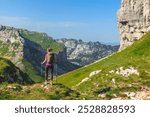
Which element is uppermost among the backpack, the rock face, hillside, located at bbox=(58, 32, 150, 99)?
the rock face

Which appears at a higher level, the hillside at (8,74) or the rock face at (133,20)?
the rock face at (133,20)

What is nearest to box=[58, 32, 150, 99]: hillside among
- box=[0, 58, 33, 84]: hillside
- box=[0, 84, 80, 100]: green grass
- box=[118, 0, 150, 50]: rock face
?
box=[0, 84, 80, 100]: green grass

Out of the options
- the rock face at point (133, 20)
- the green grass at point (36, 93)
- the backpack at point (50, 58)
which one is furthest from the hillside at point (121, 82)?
the rock face at point (133, 20)

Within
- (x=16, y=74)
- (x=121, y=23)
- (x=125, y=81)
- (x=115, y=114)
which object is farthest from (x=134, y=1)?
(x=115, y=114)

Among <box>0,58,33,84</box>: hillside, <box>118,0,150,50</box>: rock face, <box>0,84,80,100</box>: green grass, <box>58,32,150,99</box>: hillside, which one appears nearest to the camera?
<box>0,84,80,100</box>: green grass

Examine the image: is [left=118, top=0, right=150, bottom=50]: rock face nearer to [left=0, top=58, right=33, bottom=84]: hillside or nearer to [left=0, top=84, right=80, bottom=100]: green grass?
[left=0, top=58, right=33, bottom=84]: hillside

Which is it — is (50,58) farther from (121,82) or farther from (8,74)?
(8,74)

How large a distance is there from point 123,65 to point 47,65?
89.1 feet

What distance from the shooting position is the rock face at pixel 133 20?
166750mm

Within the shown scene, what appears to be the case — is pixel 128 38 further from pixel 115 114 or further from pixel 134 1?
pixel 115 114

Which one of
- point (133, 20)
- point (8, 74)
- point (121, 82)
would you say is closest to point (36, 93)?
point (121, 82)

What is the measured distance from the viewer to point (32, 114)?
2386 cm

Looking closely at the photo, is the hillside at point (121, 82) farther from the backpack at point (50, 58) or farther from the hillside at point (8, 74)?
the hillside at point (8, 74)

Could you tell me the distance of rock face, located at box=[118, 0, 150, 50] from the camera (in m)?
167
